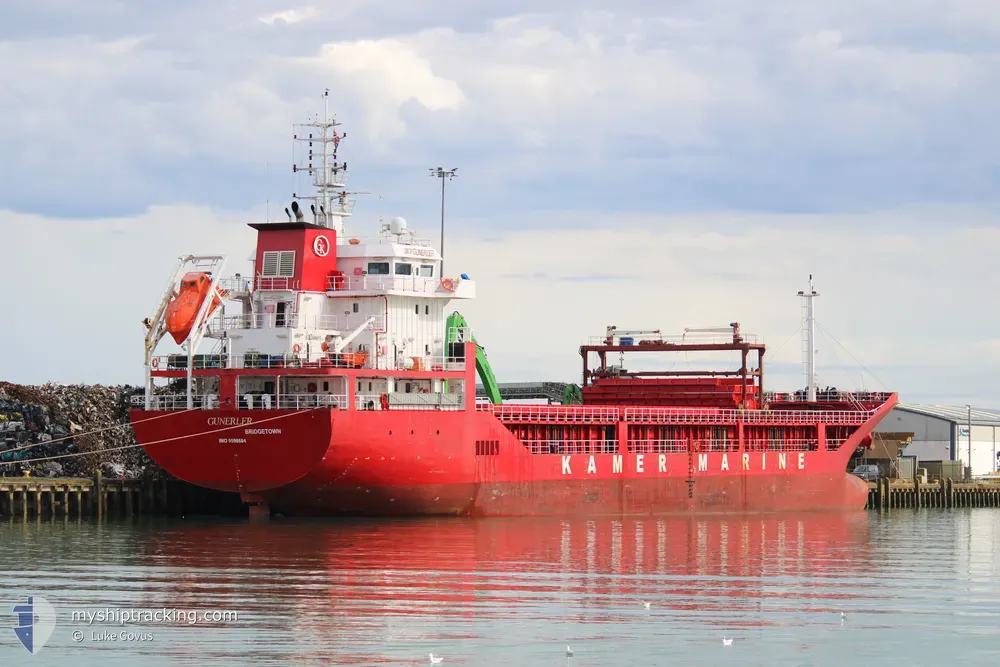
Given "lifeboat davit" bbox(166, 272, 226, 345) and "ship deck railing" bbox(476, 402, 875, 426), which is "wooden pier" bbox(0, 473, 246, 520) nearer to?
"lifeboat davit" bbox(166, 272, 226, 345)

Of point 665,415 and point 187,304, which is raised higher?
point 187,304

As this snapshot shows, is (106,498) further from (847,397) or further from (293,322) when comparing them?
(847,397)

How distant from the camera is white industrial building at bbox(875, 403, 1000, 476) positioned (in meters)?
76.2

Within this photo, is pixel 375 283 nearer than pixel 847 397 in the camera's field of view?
Yes

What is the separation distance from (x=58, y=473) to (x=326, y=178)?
38.4 ft

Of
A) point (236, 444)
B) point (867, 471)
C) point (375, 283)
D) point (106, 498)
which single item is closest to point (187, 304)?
point (236, 444)

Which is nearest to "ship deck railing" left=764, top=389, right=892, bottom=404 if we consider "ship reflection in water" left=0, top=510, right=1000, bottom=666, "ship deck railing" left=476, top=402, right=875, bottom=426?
"ship deck railing" left=476, top=402, right=875, bottom=426

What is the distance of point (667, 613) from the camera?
2588cm

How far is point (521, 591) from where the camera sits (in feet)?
92.1

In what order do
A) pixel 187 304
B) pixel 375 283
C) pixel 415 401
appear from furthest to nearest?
pixel 375 283 < pixel 415 401 < pixel 187 304

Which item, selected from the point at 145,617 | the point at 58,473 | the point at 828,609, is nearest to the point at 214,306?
the point at 58,473

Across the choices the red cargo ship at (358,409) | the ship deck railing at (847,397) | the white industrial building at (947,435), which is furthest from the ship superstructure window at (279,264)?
the white industrial building at (947,435)

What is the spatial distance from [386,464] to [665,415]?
12460 mm

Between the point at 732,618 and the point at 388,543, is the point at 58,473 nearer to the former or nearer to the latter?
the point at 388,543
